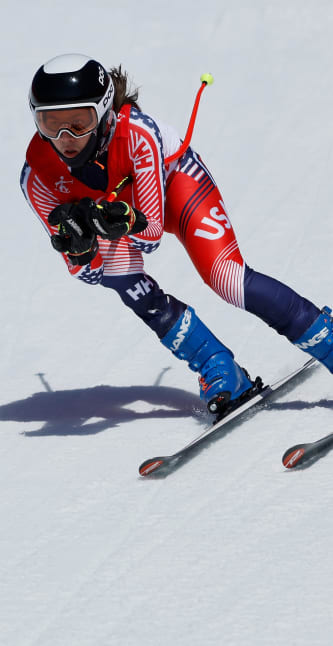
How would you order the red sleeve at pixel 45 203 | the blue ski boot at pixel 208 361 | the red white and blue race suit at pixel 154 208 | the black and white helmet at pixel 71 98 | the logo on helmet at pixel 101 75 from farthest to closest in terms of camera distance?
the blue ski boot at pixel 208 361, the red sleeve at pixel 45 203, the red white and blue race suit at pixel 154 208, the logo on helmet at pixel 101 75, the black and white helmet at pixel 71 98

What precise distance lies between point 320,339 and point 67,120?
1.52 m

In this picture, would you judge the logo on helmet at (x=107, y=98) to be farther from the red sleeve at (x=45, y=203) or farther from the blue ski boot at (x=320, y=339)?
the blue ski boot at (x=320, y=339)

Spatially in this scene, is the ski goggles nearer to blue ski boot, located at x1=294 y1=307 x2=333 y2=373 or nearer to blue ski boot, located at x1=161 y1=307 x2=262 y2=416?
blue ski boot, located at x1=161 y1=307 x2=262 y2=416

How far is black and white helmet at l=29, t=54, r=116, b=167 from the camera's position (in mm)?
4199

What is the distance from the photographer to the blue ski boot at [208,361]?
489cm

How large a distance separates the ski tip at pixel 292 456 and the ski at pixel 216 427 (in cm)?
49

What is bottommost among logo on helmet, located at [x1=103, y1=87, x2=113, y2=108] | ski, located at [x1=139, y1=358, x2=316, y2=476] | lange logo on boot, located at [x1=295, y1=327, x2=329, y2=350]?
ski, located at [x1=139, y1=358, x2=316, y2=476]

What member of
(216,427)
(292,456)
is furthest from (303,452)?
(216,427)

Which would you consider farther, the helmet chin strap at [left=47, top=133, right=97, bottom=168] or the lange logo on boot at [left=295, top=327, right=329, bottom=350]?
the lange logo on boot at [left=295, top=327, right=329, bottom=350]

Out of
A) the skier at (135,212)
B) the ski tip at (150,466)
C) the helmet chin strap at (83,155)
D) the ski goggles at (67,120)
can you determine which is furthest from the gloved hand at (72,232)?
the ski tip at (150,466)

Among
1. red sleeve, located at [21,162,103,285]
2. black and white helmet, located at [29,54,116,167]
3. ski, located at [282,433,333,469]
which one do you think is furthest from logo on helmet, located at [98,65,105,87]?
ski, located at [282,433,333,469]

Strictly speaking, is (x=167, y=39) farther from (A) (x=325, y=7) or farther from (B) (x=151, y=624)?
(B) (x=151, y=624)

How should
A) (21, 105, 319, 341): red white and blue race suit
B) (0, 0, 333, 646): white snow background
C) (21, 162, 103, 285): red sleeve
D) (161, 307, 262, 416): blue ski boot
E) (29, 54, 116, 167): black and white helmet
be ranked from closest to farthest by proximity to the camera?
(0, 0, 333, 646): white snow background < (29, 54, 116, 167): black and white helmet < (21, 105, 319, 341): red white and blue race suit < (21, 162, 103, 285): red sleeve < (161, 307, 262, 416): blue ski boot

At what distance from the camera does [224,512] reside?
3980mm
